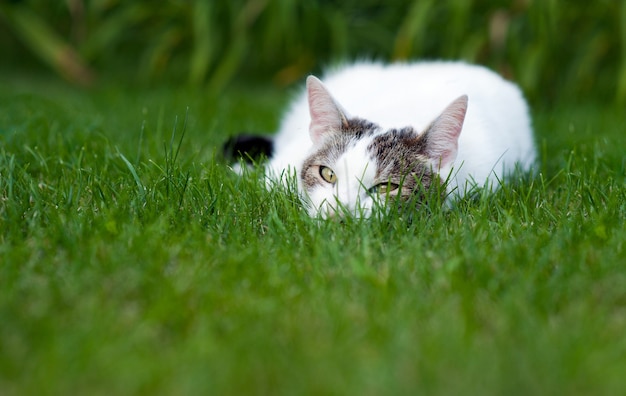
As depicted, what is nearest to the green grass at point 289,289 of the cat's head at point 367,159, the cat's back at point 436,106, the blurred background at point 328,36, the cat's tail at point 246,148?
the cat's head at point 367,159

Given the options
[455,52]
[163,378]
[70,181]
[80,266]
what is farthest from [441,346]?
[455,52]

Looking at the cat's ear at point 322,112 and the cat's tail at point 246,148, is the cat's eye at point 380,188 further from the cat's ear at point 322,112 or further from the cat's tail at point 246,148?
the cat's tail at point 246,148

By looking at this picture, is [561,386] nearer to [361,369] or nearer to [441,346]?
[441,346]

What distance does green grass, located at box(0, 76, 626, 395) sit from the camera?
1162 mm

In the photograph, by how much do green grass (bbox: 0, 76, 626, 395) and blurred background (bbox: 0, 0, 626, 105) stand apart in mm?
2300

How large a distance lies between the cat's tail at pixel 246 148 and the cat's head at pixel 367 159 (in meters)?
0.47

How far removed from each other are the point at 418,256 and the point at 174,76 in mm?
3987

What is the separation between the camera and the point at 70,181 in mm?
2154

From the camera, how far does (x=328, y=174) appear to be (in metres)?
2.09

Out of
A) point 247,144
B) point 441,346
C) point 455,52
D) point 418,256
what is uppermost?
point 455,52

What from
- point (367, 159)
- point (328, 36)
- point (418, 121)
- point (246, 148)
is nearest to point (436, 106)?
point (418, 121)

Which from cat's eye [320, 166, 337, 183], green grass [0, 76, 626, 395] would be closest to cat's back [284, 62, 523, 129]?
cat's eye [320, 166, 337, 183]

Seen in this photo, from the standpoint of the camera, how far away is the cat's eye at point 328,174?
2064mm

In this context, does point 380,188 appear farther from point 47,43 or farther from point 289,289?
point 47,43
